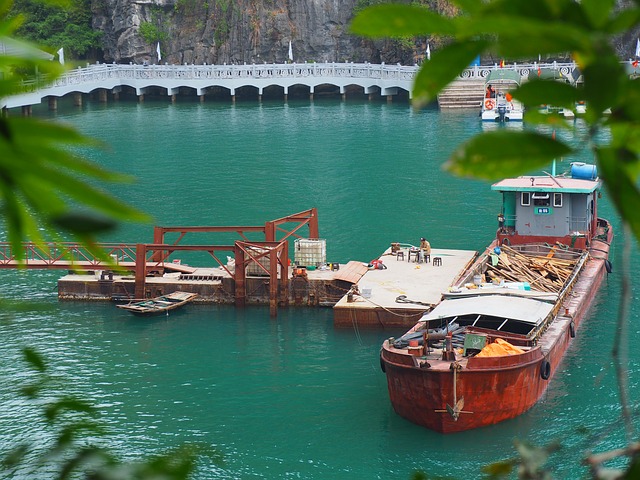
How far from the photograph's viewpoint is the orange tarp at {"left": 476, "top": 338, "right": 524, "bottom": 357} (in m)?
25.3

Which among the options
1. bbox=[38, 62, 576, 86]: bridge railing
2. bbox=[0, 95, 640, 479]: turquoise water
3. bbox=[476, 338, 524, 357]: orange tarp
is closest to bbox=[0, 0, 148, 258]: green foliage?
bbox=[0, 95, 640, 479]: turquoise water

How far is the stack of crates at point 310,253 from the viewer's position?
120ft

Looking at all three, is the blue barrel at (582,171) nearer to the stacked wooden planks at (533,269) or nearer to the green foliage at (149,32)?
the stacked wooden planks at (533,269)

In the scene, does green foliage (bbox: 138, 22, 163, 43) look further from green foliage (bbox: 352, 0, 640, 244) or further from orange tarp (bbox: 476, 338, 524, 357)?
green foliage (bbox: 352, 0, 640, 244)

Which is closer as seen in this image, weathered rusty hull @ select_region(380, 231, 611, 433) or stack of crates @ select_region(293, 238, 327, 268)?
weathered rusty hull @ select_region(380, 231, 611, 433)

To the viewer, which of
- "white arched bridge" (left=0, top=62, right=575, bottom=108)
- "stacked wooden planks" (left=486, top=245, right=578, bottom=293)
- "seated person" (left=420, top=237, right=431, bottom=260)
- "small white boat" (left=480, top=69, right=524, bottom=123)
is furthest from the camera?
"white arched bridge" (left=0, top=62, right=575, bottom=108)

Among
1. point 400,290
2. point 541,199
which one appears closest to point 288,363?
point 400,290

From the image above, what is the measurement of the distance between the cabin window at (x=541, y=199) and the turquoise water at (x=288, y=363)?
3529 millimetres

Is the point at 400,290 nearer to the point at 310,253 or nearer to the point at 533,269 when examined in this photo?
the point at 310,253

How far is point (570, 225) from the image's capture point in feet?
121

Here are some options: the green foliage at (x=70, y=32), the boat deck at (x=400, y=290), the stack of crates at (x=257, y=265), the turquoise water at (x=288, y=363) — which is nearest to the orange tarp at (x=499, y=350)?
the turquoise water at (x=288, y=363)

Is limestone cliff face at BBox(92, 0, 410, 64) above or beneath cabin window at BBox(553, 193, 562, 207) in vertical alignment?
above

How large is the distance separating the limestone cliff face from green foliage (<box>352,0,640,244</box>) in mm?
94451

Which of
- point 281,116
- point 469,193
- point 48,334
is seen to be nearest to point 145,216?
point 48,334
